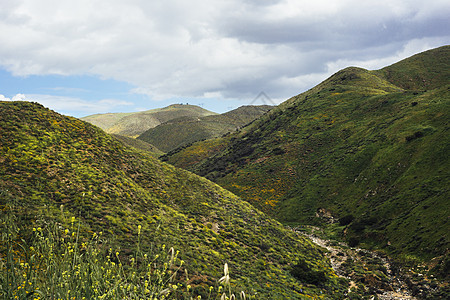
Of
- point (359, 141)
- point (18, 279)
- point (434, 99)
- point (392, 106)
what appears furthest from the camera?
point (392, 106)

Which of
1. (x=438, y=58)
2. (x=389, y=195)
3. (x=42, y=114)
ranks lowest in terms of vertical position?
(x=389, y=195)

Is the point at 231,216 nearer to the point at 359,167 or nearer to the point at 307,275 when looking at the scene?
the point at 307,275

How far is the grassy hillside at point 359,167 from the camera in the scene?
1448 inches

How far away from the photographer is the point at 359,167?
62.8m

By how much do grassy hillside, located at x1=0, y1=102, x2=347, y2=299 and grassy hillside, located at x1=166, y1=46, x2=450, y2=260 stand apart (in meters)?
13.5

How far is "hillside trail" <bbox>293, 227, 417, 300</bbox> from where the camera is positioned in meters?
26.2

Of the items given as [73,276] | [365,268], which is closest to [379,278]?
[365,268]

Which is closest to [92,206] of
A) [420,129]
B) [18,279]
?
[18,279]

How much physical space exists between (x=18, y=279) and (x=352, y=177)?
6693cm

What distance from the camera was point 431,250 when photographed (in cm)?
2853

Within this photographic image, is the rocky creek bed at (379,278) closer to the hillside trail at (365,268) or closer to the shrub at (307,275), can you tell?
the hillside trail at (365,268)

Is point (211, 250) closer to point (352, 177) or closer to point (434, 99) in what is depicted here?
point (352, 177)

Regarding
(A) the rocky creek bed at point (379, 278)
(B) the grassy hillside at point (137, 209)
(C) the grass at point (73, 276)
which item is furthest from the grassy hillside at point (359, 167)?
(C) the grass at point (73, 276)

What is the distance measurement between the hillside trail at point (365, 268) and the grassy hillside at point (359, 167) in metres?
2.53
